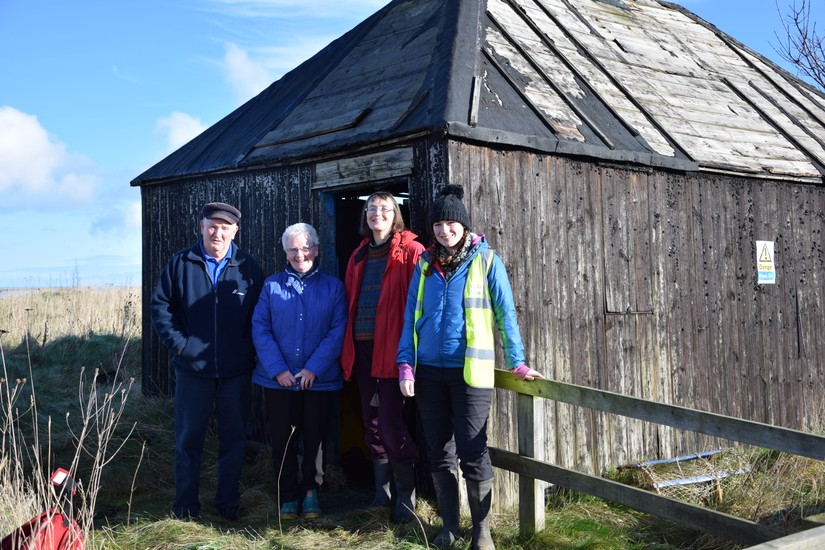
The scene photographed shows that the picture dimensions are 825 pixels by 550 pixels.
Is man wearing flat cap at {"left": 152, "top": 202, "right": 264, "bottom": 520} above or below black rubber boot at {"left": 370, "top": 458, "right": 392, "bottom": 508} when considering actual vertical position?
above

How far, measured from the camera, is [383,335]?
5.02 m

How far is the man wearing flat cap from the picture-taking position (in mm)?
5199

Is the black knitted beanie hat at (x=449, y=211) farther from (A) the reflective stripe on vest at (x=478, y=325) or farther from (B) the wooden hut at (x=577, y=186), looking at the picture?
(B) the wooden hut at (x=577, y=186)

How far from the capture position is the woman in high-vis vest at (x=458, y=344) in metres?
4.53

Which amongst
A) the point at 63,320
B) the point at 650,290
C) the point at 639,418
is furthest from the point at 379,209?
the point at 63,320

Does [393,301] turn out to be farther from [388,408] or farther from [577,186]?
[577,186]

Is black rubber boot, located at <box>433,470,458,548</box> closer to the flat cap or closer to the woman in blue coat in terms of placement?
the woman in blue coat

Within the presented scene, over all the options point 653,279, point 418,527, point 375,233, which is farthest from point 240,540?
point 653,279

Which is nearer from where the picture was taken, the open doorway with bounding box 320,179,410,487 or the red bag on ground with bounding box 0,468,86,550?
the red bag on ground with bounding box 0,468,86,550

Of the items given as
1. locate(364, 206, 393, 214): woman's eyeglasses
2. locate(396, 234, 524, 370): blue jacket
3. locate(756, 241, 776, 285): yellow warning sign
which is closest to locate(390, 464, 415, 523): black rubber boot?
locate(396, 234, 524, 370): blue jacket

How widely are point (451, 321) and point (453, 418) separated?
0.59 metres

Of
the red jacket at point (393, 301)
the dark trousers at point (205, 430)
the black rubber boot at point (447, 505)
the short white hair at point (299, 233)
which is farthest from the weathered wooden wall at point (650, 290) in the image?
the dark trousers at point (205, 430)

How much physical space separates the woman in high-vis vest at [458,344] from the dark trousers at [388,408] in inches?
13.4

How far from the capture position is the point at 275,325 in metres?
5.25
